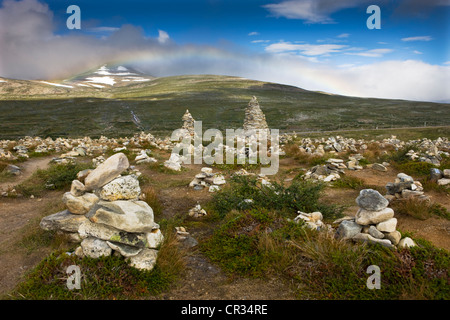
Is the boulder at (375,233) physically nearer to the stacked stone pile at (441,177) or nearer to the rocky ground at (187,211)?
the rocky ground at (187,211)

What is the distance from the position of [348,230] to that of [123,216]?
435 centimetres

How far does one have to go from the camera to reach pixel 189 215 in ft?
25.1

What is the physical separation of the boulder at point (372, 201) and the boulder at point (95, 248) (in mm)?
4929

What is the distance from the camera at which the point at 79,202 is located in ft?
18.5

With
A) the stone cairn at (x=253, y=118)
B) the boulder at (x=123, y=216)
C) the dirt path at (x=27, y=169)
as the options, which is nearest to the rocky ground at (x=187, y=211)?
the dirt path at (x=27, y=169)

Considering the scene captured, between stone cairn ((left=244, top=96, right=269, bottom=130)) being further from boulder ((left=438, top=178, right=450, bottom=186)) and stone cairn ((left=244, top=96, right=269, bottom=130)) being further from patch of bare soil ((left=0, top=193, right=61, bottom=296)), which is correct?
patch of bare soil ((left=0, top=193, right=61, bottom=296))

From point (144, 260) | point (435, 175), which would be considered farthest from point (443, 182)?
point (144, 260)

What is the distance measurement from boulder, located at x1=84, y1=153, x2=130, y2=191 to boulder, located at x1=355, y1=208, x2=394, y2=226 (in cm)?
481

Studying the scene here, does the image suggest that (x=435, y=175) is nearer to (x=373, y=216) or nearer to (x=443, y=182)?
(x=443, y=182)

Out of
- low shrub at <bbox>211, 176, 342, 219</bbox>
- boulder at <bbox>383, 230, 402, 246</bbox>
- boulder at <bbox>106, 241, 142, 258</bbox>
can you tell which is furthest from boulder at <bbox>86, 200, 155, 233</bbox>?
boulder at <bbox>383, 230, 402, 246</bbox>
